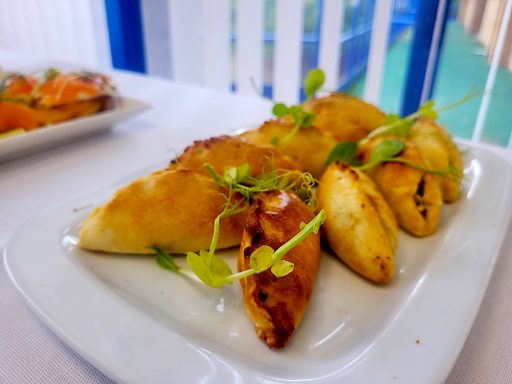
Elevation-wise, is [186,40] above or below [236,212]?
below

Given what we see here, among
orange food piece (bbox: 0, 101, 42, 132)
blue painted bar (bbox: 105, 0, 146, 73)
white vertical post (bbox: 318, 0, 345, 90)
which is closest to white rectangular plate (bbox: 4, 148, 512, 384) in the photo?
orange food piece (bbox: 0, 101, 42, 132)

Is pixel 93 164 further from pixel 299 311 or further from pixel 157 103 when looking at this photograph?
pixel 299 311

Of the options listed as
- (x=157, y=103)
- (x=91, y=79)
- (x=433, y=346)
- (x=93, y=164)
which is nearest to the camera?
(x=433, y=346)

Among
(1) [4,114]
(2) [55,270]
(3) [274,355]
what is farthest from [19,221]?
(3) [274,355]

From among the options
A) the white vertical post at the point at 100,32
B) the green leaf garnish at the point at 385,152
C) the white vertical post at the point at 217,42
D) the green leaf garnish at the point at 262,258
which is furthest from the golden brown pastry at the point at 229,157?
the white vertical post at the point at 100,32

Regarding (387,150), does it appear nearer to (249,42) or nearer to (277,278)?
(277,278)

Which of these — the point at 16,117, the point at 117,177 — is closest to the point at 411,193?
the point at 117,177
